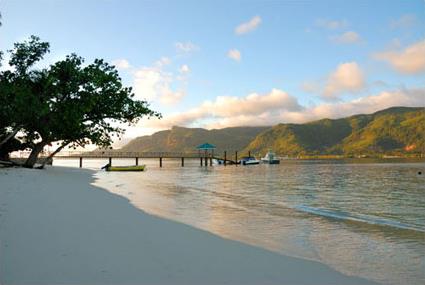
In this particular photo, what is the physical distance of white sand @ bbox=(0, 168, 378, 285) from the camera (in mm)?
6043

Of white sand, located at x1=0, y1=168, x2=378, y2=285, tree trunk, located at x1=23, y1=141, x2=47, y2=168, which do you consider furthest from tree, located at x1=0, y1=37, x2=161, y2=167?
white sand, located at x1=0, y1=168, x2=378, y2=285

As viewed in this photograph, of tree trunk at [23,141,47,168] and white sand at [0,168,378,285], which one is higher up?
tree trunk at [23,141,47,168]

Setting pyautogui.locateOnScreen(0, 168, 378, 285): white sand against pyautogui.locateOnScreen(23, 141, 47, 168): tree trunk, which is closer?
pyautogui.locateOnScreen(0, 168, 378, 285): white sand

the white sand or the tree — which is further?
the tree

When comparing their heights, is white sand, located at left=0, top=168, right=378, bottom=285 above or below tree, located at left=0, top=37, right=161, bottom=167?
below

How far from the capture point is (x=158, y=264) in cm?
680

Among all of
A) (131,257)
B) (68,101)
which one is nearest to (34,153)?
(68,101)

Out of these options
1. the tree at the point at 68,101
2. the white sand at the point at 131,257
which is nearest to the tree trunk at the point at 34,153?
the tree at the point at 68,101

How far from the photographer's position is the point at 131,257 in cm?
718

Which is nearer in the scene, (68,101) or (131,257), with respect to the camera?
(131,257)

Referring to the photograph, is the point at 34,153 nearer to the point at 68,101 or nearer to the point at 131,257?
the point at 68,101

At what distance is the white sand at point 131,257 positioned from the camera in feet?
19.8

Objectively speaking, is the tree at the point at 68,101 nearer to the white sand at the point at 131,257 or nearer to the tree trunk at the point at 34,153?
the tree trunk at the point at 34,153

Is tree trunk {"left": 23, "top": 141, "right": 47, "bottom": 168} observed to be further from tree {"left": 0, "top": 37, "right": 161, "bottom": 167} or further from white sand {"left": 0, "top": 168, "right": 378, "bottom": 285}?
white sand {"left": 0, "top": 168, "right": 378, "bottom": 285}
